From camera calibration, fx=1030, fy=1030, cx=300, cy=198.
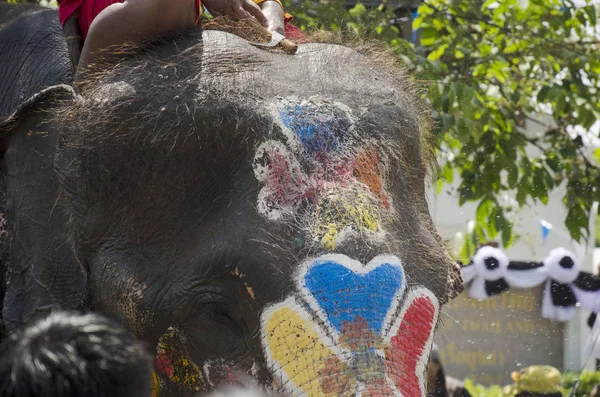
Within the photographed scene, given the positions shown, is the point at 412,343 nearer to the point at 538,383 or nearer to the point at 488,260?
the point at 538,383

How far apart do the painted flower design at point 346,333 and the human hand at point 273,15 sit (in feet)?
3.03

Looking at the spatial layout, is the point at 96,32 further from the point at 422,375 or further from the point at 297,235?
the point at 422,375

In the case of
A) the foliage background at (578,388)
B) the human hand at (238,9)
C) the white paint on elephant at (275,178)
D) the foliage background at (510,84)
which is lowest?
the foliage background at (578,388)

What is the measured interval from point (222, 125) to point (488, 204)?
3.62m

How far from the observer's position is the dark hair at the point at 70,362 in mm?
1354

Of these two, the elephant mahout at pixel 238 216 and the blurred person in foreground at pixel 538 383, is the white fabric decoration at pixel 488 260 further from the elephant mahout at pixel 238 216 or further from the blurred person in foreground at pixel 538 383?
the elephant mahout at pixel 238 216

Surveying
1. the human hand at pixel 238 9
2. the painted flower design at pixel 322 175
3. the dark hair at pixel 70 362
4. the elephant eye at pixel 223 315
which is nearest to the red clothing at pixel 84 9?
the human hand at pixel 238 9

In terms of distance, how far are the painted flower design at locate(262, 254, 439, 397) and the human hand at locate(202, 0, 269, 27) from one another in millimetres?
954

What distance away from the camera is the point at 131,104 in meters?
2.54

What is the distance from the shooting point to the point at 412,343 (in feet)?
7.45

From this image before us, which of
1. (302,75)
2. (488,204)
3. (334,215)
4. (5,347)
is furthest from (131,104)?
(488,204)

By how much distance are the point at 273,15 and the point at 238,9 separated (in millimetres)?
115

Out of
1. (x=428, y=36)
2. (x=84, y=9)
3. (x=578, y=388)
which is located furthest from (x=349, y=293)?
(x=578, y=388)

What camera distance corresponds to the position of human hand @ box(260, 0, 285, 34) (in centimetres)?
292
